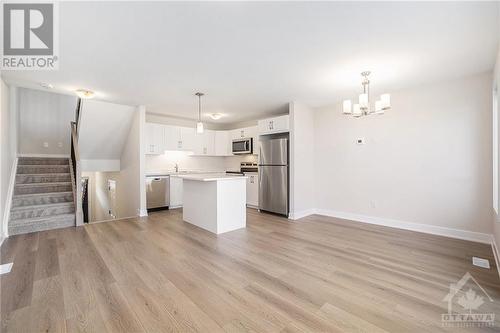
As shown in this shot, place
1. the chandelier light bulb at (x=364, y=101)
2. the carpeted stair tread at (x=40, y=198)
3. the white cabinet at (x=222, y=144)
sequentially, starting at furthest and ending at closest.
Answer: the white cabinet at (x=222, y=144), the carpeted stair tread at (x=40, y=198), the chandelier light bulb at (x=364, y=101)

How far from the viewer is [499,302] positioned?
73.9 inches

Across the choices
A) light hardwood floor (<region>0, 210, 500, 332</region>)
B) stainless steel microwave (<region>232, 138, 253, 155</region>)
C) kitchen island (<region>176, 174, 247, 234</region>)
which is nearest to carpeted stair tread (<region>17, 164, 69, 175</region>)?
light hardwood floor (<region>0, 210, 500, 332</region>)

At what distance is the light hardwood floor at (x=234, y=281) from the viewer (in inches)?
64.4

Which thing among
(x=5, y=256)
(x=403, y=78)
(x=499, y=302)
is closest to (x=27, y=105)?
(x=5, y=256)

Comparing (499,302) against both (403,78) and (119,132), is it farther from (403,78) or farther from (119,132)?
(119,132)

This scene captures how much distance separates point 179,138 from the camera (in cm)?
595

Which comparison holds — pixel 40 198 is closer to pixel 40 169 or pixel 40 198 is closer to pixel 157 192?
pixel 40 169

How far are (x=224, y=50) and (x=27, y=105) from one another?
21.0 feet

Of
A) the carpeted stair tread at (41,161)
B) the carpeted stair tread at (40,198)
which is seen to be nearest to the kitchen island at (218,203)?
the carpeted stair tread at (40,198)

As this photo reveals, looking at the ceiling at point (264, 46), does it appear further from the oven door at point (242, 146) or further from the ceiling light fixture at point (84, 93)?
the oven door at point (242, 146)

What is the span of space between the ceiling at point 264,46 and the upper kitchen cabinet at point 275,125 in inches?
36.9

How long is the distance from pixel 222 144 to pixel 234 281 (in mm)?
4931

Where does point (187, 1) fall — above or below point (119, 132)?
above
